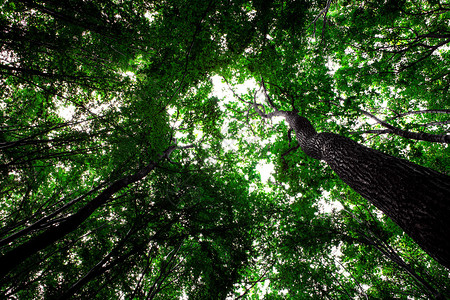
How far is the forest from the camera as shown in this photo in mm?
3438

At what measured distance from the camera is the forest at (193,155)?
11.3ft

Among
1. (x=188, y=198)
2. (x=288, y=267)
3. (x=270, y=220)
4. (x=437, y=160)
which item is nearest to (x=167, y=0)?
(x=188, y=198)

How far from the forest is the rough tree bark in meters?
0.02

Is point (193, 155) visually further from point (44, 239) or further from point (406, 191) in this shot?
point (406, 191)

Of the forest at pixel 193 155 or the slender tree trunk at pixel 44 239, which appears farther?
the forest at pixel 193 155

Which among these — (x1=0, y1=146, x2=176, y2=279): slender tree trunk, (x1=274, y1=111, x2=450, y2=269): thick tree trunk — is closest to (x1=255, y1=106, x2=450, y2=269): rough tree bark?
(x1=274, y1=111, x2=450, y2=269): thick tree trunk

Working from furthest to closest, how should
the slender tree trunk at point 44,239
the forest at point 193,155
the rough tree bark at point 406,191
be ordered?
the forest at point 193,155
the slender tree trunk at point 44,239
the rough tree bark at point 406,191

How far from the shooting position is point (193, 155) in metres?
7.22

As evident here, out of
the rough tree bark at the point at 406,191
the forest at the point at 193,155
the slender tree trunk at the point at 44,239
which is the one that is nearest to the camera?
the rough tree bark at the point at 406,191

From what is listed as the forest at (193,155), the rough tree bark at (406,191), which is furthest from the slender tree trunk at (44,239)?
the rough tree bark at (406,191)

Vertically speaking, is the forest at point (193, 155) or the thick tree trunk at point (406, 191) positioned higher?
the forest at point (193, 155)

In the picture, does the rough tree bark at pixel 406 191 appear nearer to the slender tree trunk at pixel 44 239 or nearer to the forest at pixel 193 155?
the forest at pixel 193 155

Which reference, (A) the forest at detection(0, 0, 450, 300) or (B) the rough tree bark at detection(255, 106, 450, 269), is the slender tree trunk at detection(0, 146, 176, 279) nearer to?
(A) the forest at detection(0, 0, 450, 300)

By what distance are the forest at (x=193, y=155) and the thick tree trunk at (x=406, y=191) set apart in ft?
0.05
